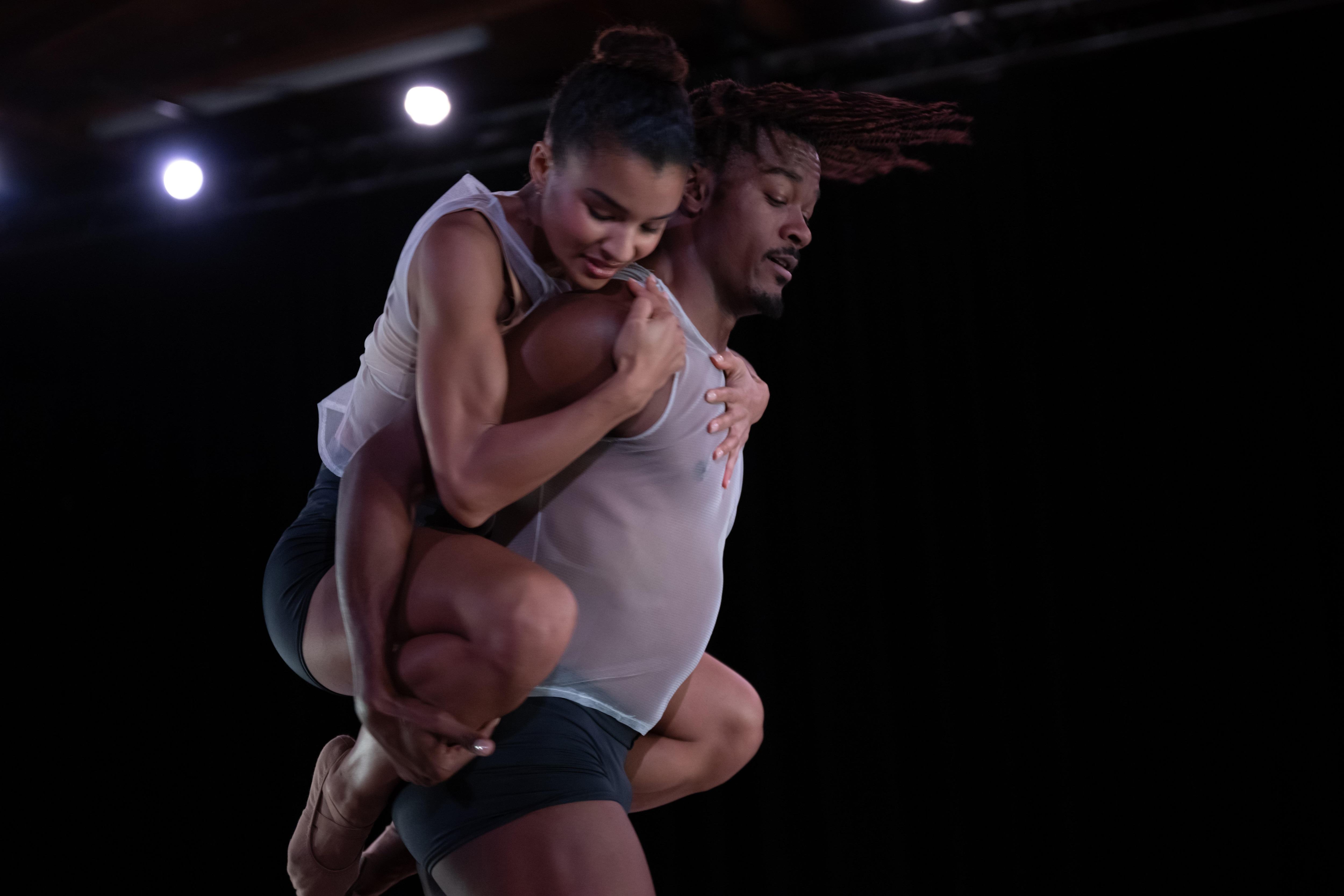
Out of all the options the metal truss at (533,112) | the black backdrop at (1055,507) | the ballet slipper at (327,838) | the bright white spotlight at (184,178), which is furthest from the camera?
the bright white spotlight at (184,178)

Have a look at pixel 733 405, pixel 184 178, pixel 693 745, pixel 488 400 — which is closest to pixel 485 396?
pixel 488 400

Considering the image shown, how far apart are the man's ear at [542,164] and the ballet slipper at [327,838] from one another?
0.82 m

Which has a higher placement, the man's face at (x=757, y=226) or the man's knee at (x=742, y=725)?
the man's face at (x=757, y=226)

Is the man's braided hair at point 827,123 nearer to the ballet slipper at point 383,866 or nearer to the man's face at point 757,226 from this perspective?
the man's face at point 757,226

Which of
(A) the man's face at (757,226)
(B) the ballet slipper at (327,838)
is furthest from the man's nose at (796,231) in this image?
(B) the ballet slipper at (327,838)

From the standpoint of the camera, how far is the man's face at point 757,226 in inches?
60.6

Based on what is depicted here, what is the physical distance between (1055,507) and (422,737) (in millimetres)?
2305

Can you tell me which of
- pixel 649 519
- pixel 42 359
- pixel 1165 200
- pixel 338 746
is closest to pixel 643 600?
pixel 649 519

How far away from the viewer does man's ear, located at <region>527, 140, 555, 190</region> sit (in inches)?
55.3

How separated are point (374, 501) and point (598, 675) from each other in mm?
346

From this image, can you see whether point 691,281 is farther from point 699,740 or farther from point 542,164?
point 699,740

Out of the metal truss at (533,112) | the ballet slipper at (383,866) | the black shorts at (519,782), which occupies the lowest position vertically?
the ballet slipper at (383,866)

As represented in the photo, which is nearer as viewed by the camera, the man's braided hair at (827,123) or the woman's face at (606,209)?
the woman's face at (606,209)

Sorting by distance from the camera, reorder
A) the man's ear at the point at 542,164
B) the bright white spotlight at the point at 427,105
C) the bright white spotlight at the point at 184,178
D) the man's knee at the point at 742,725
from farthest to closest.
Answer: the bright white spotlight at the point at 184,178
the bright white spotlight at the point at 427,105
the man's knee at the point at 742,725
the man's ear at the point at 542,164
